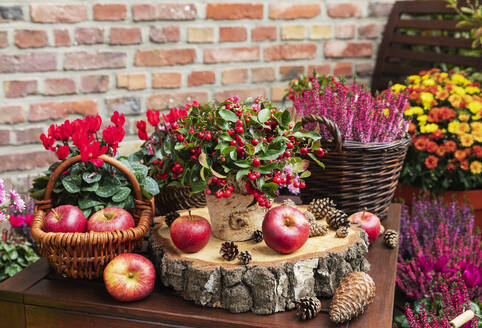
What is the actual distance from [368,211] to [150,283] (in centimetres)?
77

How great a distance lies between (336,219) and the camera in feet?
4.63

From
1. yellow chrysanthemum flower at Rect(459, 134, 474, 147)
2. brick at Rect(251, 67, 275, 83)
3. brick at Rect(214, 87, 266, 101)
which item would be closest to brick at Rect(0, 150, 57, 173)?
brick at Rect(214, 87, 266, 101)

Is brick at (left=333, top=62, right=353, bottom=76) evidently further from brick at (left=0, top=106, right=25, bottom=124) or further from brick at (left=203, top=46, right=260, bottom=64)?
brick at (left=0, top=106, right=25, bottom=124)

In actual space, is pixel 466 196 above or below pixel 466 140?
below

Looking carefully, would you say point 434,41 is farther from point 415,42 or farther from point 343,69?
point 343,69

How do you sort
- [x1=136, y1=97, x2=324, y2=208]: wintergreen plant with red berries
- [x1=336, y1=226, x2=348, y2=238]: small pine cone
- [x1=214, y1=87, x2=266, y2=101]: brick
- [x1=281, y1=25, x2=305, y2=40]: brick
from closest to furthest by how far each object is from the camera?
1. [x1=136, y1=97, x2=324, y2=208]: wintergreen plant with red berries
2. [x1=336, y1=226, x2=348, y2=238]: small pine cone
3. [x1=214, y1=87, x2=266, y2=101]: brick
4. [x1=281, y1=25, x2=305, y2=40]: brick

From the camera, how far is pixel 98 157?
1348 millimetres

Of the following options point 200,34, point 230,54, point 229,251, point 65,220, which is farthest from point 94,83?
point 229,251

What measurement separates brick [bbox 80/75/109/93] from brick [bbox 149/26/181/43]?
289 millimetres

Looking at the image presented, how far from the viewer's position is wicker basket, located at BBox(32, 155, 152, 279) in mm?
1236

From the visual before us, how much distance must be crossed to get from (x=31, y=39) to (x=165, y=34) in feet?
1.95

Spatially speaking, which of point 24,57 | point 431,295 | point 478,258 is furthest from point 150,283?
point 24,57

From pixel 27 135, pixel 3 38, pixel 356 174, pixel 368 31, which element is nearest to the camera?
pixel 356 174

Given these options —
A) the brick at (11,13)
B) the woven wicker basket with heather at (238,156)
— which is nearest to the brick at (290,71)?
the brick at (11,13)
